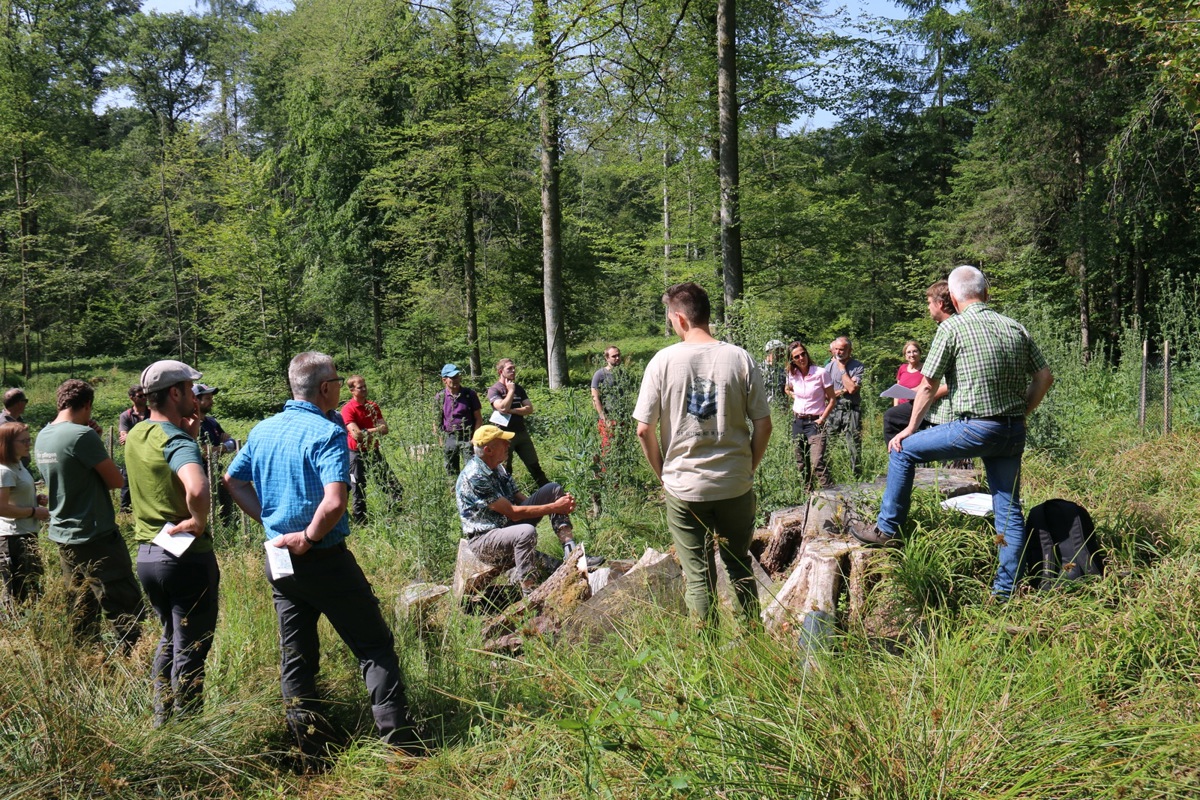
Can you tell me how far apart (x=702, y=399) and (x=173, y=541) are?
2.55m

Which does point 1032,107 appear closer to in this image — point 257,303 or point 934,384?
point 934,384

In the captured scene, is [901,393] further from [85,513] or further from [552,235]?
[552,235]

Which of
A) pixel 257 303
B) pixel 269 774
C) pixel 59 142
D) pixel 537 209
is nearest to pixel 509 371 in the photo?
pixel 269 774

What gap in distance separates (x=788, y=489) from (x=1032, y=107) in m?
13.9

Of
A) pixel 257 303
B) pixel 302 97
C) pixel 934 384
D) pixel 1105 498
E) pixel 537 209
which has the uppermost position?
pixel 302 97

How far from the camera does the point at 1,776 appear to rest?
2.66m

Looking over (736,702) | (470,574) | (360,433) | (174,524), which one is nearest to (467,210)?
(360,433)

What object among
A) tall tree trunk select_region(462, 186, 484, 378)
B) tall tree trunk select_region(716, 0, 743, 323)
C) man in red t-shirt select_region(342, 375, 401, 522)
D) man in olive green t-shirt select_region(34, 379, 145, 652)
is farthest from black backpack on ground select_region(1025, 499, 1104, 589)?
tall tree trunk select_region(462, 186, 484, 378)

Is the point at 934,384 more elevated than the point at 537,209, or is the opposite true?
the point at 537,209

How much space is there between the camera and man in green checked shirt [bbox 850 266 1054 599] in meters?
3.73

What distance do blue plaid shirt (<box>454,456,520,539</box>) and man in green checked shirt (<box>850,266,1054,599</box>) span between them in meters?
2.58

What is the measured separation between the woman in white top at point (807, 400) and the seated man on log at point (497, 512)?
3124 millimetres

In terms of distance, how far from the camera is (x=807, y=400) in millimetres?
7629

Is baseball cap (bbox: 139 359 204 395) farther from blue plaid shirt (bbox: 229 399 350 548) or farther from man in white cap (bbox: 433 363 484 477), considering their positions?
man in white cap (bbox: 433 363 484 477)
